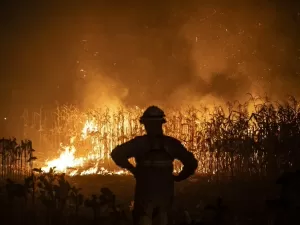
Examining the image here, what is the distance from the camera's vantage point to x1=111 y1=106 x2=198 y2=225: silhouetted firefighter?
19.7ft

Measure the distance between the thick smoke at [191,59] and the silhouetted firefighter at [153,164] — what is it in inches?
933

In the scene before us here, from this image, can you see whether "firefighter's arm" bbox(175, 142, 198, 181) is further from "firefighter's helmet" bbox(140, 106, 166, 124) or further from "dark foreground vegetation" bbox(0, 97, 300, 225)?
"dark foreground vegetation" bbox(0, 97, 300, 225)

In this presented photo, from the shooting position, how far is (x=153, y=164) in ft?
19.7

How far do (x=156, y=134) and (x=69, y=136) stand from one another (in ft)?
62.0

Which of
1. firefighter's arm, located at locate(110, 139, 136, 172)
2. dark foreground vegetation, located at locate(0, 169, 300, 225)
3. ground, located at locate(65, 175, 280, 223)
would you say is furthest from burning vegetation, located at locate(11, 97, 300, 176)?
firefighter's arm, located at locate(110, 139, 136, 172)

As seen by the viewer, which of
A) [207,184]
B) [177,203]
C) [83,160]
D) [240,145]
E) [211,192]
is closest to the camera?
[177,203]

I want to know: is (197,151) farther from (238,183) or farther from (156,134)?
(156,134)

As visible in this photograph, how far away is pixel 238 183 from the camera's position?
13.4 meters

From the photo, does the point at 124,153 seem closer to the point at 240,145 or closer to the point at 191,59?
the point at 240,145

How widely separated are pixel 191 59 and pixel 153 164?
28525 mm

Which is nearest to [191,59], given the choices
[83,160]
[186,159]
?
[83,160]

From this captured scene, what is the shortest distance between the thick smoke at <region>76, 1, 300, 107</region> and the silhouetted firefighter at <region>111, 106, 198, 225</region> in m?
23.7

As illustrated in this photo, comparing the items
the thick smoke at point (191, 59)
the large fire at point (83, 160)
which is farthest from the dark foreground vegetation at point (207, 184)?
the thick smoke at point (191, 59)

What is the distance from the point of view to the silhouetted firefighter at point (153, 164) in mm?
6016
